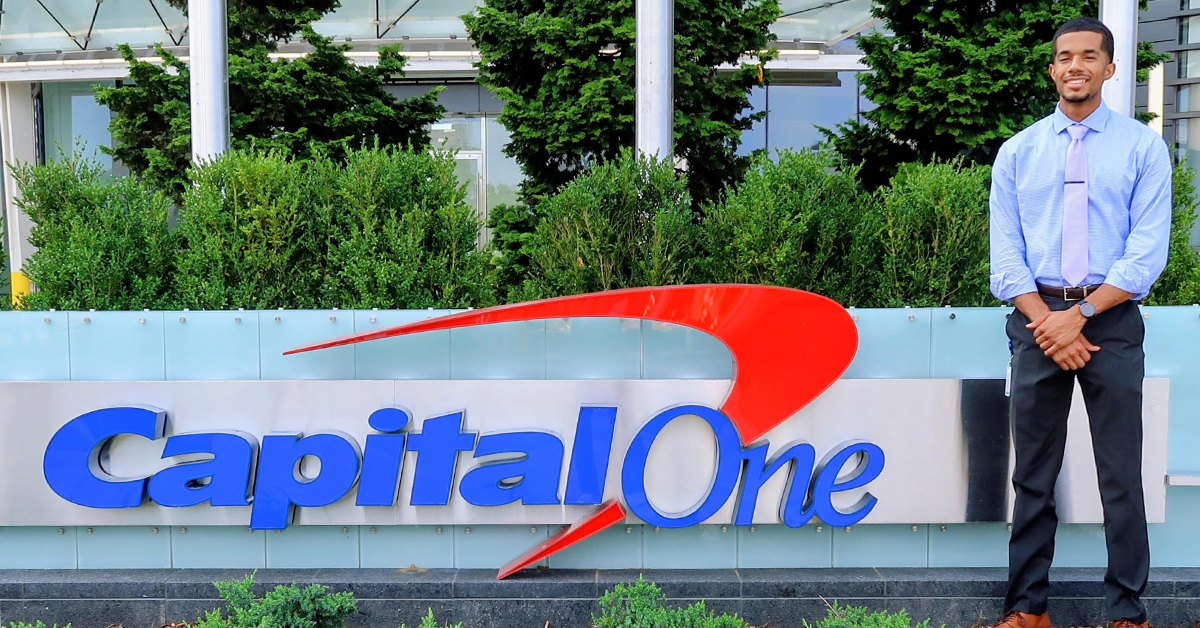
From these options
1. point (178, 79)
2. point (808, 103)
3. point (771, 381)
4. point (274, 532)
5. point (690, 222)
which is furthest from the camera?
point (808, 103)

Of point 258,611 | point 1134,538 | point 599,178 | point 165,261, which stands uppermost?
point 599,178

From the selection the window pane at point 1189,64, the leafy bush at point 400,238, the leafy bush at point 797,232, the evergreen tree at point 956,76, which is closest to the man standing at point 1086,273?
the leafy bush at point 797,232

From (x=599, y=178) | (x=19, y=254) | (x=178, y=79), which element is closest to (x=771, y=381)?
(x=599, y=178)

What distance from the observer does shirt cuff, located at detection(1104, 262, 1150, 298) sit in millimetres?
2945

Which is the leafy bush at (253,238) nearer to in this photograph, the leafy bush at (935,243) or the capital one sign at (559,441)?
the capital one sign at (559,441)

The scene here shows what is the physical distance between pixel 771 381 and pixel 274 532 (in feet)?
6.91

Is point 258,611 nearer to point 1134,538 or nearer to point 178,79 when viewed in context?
point 1134,538

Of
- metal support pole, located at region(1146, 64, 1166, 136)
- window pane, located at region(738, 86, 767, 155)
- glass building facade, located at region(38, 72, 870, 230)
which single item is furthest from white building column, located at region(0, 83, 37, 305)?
metal support pole, located at region(1146, 64, 1166, 136)

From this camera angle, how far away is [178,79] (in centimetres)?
1015

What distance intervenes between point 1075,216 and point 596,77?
256 inches

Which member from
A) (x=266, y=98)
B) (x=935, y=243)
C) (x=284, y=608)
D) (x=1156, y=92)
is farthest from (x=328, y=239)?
(x=1156, y=92)

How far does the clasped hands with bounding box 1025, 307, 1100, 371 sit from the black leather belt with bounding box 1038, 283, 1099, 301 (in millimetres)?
87

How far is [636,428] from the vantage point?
141 inches

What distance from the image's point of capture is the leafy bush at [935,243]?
3820 mm
